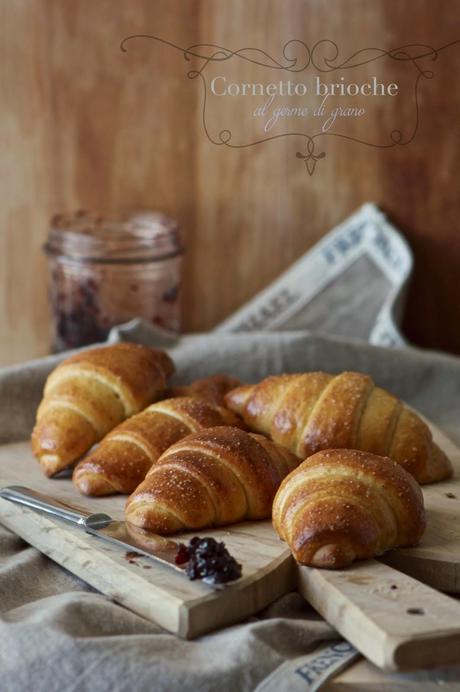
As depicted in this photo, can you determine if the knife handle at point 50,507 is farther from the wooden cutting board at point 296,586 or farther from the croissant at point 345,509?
the croissant at point 345,509

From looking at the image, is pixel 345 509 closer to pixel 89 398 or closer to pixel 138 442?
pixel 138 442

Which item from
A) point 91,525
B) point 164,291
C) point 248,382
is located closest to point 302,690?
point 91,525

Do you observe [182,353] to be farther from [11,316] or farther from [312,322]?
[11,316]

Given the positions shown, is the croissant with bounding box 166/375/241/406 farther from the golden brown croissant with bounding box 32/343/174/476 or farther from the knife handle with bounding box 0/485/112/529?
the knife handle with bounding box 0/485/112/529

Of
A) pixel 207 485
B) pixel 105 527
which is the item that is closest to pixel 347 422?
pixel 207 485

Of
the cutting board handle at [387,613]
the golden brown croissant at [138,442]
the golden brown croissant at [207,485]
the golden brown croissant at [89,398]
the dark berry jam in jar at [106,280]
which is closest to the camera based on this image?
the cutting board handle at [387,613]

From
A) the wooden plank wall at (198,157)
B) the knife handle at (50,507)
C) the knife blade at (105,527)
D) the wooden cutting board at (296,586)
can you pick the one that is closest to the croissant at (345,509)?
the wooden cutting board at (296,586)

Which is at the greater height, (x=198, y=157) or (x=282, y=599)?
(x=198, y=157)
